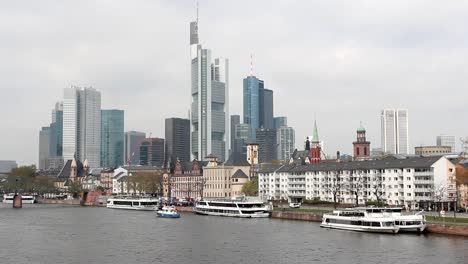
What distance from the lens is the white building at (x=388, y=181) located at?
153875 millimetres

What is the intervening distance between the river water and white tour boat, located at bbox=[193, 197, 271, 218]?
2433 cm

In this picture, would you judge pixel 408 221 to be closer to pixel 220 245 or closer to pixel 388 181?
pixel 220 245

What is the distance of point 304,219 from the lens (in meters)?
140

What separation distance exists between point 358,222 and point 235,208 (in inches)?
1963

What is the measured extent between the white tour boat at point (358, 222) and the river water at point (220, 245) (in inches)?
98.3

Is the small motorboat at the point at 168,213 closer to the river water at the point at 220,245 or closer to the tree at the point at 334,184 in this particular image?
the river water at the point at 220,245

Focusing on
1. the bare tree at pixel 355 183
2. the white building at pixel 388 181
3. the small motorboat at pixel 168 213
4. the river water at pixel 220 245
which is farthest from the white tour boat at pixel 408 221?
the small motorboat at pixel 168 213

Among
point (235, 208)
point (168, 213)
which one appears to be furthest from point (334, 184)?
point (168, 213)

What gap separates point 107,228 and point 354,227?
46868 millimetres

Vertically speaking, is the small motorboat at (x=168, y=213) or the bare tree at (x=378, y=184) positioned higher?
the bare tree at (x=378, y=184)

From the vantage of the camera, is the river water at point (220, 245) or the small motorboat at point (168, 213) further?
the small motorboat at point (168, 213)

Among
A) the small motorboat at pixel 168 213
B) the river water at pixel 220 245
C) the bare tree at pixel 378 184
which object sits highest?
the bare tree at pixel 378 184

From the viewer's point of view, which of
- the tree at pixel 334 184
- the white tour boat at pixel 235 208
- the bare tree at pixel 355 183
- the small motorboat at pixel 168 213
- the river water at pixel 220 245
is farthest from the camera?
the tree at pixel 334 184

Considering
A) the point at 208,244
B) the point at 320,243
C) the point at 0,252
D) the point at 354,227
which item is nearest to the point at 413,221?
the point at 354,227
